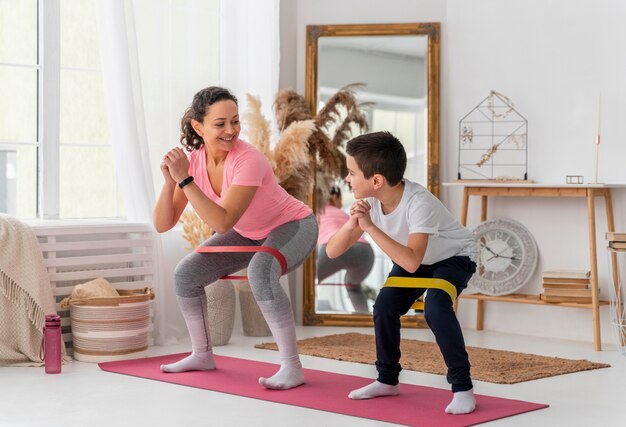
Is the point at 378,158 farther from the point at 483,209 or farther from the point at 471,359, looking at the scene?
the point at 483,209

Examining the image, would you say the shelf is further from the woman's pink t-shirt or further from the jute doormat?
the woman's pink t-shirt

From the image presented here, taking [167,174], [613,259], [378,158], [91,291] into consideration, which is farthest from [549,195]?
[91,291]

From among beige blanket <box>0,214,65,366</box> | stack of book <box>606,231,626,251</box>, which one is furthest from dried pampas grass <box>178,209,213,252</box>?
stack of book <box>606,231,626,251</box>

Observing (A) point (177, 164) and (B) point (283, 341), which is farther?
(B) point (283, 341)

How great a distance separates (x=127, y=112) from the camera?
4602mm

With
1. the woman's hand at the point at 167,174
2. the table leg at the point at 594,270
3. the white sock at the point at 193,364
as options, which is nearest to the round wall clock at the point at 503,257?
the table leg at the point at 594,270

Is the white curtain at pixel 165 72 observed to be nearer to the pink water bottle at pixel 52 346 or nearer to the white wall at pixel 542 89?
the white wall at pixel 542 89

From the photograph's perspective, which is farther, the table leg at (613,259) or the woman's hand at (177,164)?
the table leg at (613,259)

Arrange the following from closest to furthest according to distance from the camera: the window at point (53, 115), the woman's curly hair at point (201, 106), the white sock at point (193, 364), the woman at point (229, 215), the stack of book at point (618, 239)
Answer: the woman at point (229, 215), the woman's curly hair at point (201, 106), the white sock at point (193, 364), the stack of book at point (618, 239), the window at point (53, 115)

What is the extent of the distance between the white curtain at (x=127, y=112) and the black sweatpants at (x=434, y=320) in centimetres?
178

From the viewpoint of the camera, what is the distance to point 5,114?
14.9 ft

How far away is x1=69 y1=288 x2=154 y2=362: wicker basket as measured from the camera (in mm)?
4164

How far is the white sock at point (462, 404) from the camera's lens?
3.05 meters

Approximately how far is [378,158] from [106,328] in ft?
5.44
